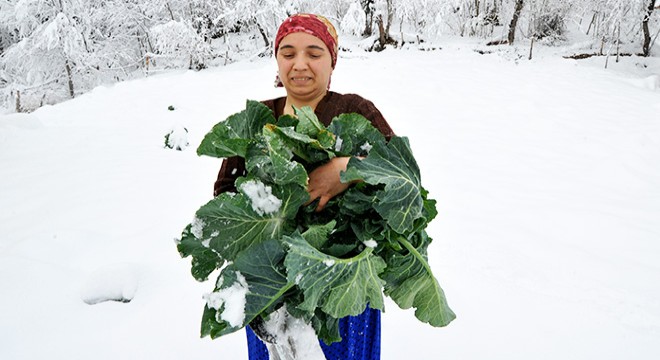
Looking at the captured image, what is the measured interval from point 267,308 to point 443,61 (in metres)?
11.2


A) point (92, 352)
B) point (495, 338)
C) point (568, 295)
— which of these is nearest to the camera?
point (92, 352)

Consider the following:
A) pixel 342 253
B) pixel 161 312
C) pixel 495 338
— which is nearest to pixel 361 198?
pixel 342 253

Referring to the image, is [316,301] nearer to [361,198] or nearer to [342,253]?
[342,253]

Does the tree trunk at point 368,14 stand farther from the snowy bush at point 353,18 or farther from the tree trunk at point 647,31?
the tree trunk at point 647,31

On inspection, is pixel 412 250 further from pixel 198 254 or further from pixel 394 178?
pixel 198 254

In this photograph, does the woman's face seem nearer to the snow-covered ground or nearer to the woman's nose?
the woman's nose

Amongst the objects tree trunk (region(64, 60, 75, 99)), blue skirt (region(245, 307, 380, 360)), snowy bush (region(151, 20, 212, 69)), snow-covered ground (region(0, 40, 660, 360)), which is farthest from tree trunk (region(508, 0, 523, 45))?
tree trunk (region(64, 60, 75, 99))

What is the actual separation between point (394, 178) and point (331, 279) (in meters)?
0.24

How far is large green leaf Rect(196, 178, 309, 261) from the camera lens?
817mm

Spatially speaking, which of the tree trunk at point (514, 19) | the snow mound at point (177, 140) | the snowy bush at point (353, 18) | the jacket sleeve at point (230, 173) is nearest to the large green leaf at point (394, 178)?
the jacket sleeve at point (230, 173)

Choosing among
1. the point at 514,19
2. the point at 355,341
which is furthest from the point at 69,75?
the point at 355,341

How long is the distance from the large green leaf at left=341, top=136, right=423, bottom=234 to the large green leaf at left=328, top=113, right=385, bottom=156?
0.04m

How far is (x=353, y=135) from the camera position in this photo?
3.10 ft

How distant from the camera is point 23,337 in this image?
206 cm
